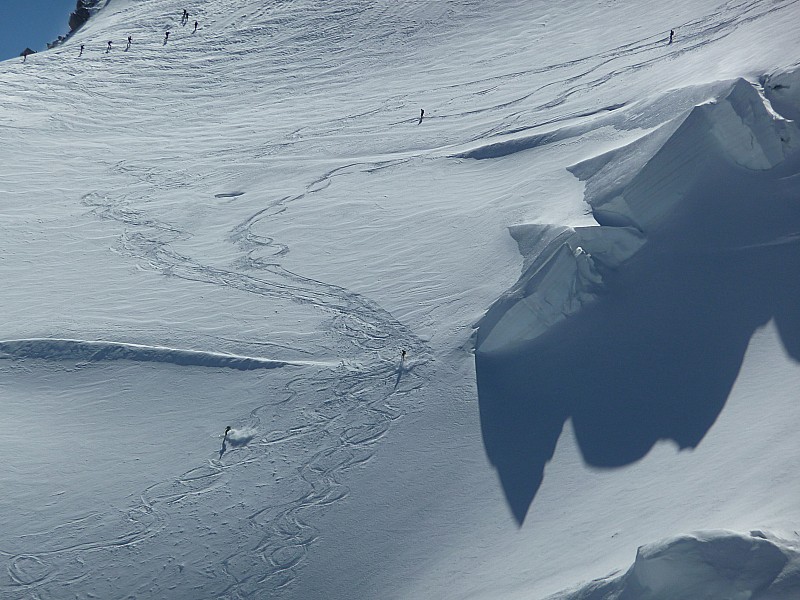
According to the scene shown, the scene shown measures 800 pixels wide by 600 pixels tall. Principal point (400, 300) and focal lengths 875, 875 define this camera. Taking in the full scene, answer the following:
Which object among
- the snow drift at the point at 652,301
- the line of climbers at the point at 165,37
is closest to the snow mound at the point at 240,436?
the snow drift at the point at 652,301

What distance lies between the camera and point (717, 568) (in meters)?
10.6

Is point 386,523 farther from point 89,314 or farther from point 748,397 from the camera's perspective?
point 89,314

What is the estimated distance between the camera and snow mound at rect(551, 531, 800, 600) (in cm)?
1038

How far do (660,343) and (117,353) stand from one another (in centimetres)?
1137

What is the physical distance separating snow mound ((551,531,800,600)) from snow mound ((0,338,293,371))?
9478 millimetres

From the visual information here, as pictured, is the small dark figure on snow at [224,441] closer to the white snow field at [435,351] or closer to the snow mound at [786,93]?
the white snow field at [435,351]

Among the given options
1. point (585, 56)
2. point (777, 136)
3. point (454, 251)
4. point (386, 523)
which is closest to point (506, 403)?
point (386, 523)

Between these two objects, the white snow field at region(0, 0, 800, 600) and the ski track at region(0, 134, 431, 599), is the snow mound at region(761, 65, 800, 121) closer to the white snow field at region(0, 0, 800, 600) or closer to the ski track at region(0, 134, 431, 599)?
the white snow field at region(0, 0, 800, 600)

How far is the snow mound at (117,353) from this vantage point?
60.8ft

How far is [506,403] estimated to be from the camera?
54.2 feet

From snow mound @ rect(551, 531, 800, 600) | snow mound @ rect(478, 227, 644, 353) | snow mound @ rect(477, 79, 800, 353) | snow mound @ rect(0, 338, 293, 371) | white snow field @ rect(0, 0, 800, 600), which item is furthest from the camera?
snow mound @ rect(0, 338, 293, 371)

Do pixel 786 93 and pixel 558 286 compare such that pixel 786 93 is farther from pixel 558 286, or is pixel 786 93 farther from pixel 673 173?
pixel 558 286

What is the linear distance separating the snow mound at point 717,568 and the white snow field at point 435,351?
30mm

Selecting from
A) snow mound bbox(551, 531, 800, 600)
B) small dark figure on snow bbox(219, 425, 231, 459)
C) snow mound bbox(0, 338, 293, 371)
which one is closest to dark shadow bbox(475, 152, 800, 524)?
snow mound bbox(551, 531, 800, 600)
